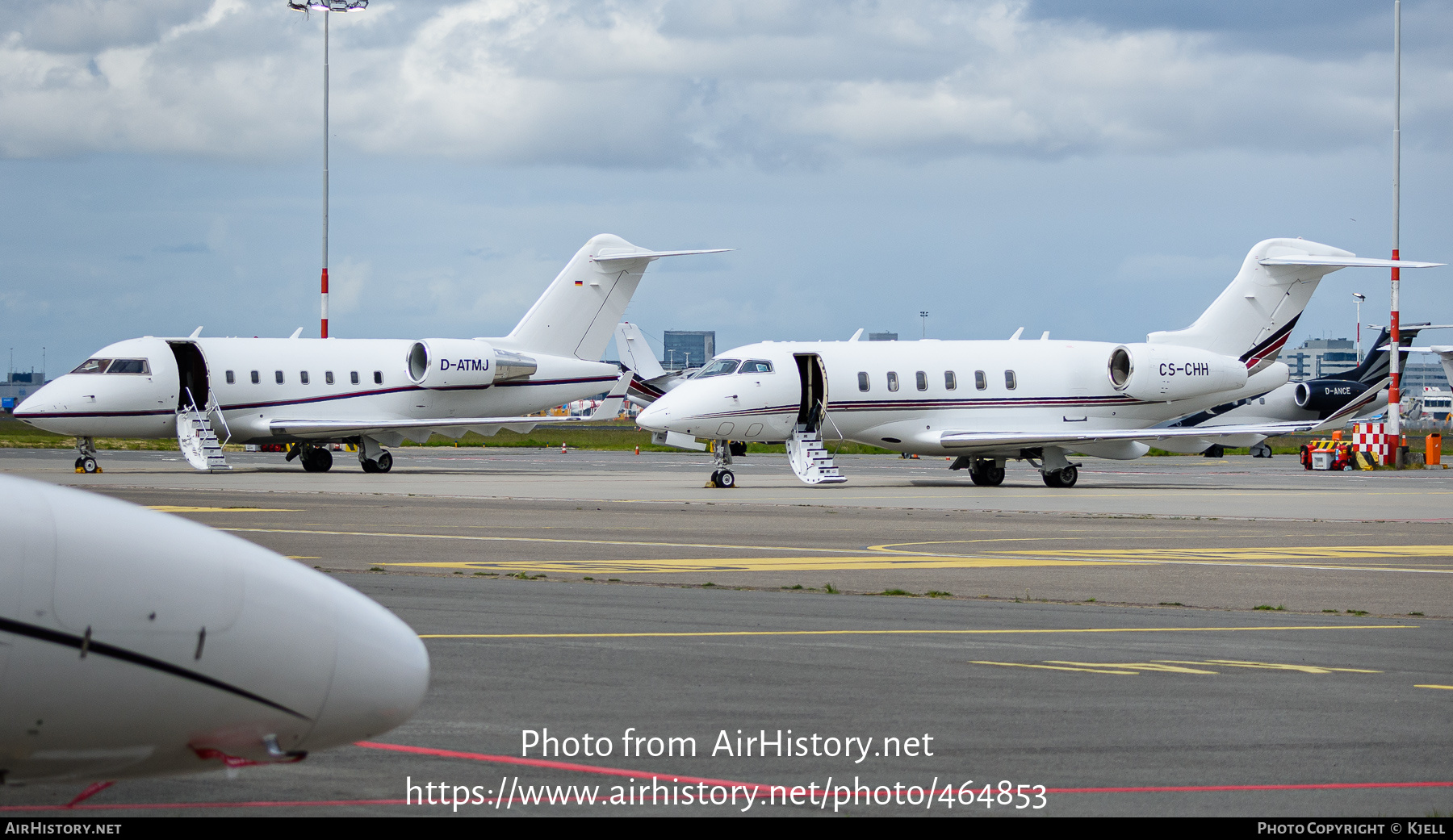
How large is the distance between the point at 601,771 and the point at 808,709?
1986 millimetres

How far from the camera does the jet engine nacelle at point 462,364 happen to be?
4588cm

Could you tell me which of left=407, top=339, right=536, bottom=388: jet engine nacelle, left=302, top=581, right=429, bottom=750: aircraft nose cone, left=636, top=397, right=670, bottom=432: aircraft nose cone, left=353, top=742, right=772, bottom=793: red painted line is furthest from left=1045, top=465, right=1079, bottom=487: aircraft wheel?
left=302, top=581, right=429, bottom=750: aircraft nose cone

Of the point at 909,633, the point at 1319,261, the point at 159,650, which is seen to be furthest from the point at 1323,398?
the point at 159,650

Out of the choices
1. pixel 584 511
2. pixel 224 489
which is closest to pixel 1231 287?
pixel 584 511

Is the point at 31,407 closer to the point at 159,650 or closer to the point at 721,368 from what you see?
the point at 721,368

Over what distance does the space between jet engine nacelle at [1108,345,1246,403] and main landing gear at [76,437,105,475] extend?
27053mm

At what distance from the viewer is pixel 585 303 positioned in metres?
48.7

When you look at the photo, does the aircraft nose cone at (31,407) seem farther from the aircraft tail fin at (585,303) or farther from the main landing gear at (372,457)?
the aircraft tail fin at (585,303)

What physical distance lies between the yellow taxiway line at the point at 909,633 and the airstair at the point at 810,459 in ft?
77.1

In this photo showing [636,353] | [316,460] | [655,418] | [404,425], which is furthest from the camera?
[636,353]

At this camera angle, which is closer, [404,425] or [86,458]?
[86,458]

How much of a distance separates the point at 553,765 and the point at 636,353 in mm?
60135

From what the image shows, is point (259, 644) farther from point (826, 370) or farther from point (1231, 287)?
point (1231, 287)
